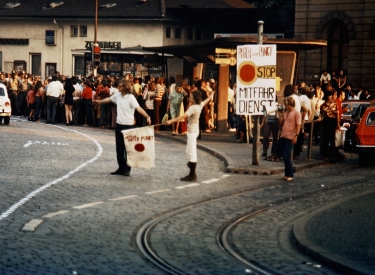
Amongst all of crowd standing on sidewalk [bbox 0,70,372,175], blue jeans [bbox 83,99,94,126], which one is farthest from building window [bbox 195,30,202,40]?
blue jeans [bbox 83,99,94,126]

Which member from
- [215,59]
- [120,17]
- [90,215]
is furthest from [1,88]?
[120,17]

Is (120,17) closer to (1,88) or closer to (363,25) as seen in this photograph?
(363,25)

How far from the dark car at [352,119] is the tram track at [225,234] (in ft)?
33.3

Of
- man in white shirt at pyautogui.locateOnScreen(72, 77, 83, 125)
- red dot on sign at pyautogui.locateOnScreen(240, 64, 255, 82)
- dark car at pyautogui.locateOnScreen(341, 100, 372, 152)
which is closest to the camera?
red dot on sign at pyautogui.locateOnScreen(240, 64, 255, 82)

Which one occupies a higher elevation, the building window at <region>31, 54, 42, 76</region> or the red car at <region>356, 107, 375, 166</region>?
the building window at <region>31, 54, 42, 76</region>

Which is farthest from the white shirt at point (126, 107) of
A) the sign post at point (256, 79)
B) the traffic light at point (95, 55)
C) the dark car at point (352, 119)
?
the traffic light at point (95, 55)

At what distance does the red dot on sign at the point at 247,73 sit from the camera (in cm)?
2139

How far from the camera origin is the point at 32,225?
38.1ft

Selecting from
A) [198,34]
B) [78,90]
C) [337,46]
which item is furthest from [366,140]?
[198,34]

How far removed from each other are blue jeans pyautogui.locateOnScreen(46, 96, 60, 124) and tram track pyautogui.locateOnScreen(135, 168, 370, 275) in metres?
20.7

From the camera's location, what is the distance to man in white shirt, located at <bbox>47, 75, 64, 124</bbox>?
120 feet

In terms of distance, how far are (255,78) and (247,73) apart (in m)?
0.22

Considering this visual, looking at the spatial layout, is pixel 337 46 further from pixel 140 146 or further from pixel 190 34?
pixel 140 146

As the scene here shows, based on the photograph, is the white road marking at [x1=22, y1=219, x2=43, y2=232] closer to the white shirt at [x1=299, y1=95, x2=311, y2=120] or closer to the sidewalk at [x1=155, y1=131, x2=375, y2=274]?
the sidewalk at [x1=155, y1=131, x2=375, y2=274]
